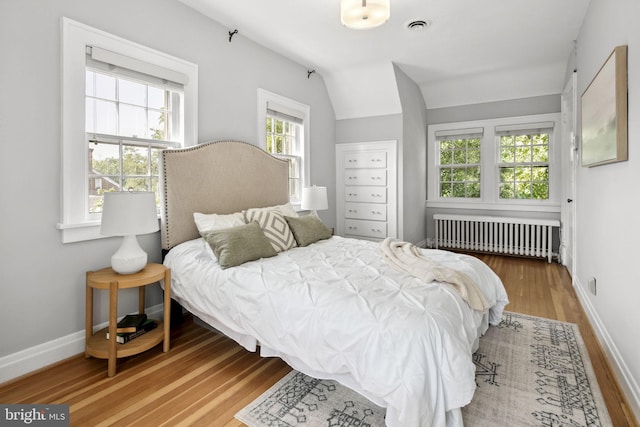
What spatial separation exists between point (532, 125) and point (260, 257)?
484 cm

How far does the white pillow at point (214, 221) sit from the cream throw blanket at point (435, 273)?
1.31 metres

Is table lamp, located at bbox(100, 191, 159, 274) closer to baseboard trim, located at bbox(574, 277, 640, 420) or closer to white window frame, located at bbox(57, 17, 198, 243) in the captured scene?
white window frame, located at bbox(57, 17, 198, 243)

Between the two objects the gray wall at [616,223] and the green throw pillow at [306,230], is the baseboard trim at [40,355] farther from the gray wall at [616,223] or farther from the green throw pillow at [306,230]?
the gray wall at [616,223]

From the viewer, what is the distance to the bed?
1.45 metres

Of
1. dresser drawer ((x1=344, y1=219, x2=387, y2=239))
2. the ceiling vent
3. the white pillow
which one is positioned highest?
the ceiling vent

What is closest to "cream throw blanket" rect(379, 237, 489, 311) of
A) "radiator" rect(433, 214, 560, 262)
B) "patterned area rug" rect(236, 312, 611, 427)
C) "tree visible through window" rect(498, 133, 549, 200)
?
"patterned area rug" rect(236, 312, 611, 427)

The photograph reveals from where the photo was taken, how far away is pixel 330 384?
6.57 feet

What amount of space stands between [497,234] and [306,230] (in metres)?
3.68

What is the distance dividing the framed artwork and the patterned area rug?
1.34 m

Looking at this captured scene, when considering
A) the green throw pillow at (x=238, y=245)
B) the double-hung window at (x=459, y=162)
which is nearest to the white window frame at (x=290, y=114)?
the green throw pillow at (x=238, y=245)

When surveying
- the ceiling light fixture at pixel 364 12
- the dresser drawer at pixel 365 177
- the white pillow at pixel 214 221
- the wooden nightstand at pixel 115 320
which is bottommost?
the wooden nightstand at pixel 115 320

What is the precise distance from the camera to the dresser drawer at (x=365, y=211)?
503 centimetres

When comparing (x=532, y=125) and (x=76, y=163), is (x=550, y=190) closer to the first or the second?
(x=532, y=125)

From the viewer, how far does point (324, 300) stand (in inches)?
71.4
